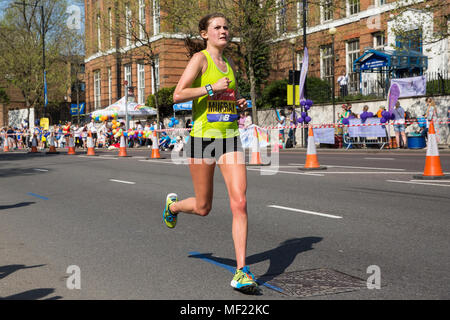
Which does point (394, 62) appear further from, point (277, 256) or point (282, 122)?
point (277, 256)

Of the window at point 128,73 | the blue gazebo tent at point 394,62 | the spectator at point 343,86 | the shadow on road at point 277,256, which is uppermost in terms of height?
the window at point 128,73

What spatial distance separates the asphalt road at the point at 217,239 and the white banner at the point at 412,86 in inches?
531

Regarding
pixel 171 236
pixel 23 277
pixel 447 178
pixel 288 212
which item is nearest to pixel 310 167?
pixel 447 178

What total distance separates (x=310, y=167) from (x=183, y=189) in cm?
424

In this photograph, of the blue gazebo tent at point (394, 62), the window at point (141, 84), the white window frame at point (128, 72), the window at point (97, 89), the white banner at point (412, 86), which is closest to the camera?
the white banner at point (412, 86)

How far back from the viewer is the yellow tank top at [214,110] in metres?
4.68

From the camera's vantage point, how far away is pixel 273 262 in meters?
5.19

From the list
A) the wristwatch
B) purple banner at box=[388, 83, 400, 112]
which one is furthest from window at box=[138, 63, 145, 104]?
the wristwatch

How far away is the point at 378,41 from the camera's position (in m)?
32.2

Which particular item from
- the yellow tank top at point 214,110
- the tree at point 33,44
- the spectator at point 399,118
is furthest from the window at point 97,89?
the yellow tank top at point 214,110

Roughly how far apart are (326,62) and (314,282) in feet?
108

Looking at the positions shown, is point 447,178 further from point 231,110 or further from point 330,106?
point 330,106

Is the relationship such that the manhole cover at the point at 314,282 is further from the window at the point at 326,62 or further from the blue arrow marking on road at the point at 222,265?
the window at the point at 326,62
